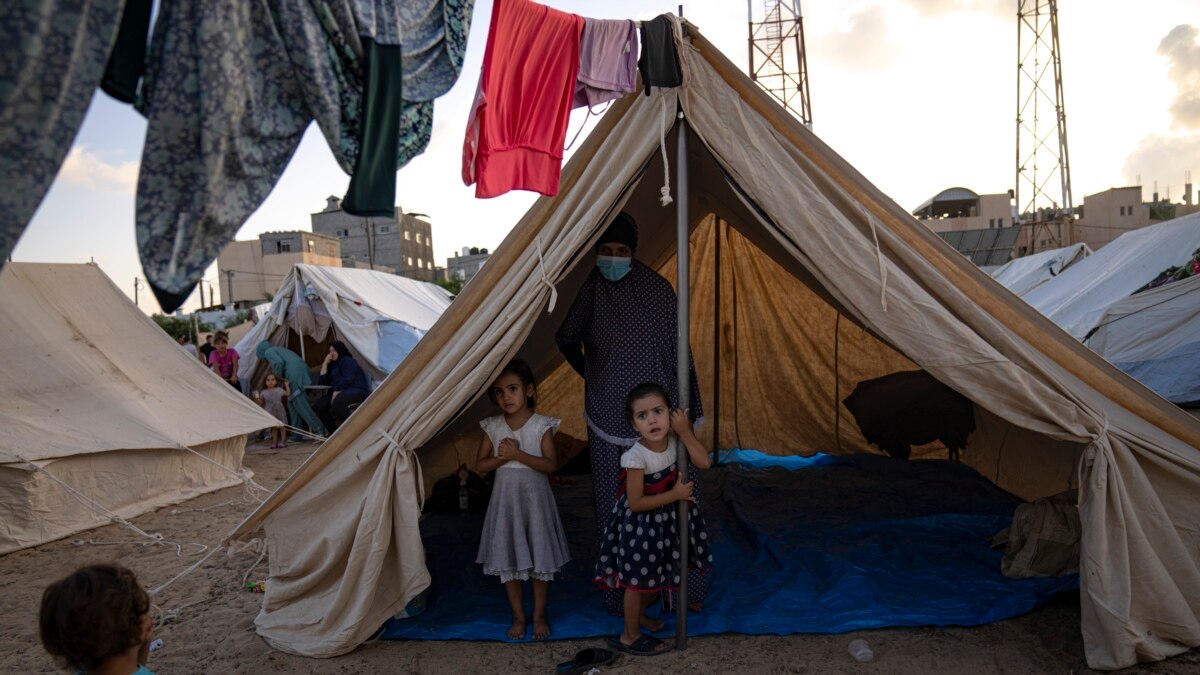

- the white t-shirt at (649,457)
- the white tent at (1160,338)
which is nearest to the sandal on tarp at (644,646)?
the white t-shirt at (649,457)

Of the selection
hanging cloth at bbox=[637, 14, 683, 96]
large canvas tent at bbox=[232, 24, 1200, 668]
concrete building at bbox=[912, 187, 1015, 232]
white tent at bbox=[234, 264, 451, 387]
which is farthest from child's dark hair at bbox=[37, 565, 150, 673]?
concrete building at bbox=[912, 187, 1015, 232]

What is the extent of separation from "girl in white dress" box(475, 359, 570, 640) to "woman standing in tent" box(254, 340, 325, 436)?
7.25 meters

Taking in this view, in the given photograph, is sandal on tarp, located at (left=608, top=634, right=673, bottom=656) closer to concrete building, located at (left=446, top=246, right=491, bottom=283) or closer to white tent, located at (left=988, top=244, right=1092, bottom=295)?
white tent, located at (left=988, top=244, right=1092, bottom=295)

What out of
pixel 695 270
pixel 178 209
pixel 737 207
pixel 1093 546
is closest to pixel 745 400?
pixel 695 270

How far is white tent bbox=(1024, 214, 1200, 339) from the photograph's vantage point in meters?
9.95

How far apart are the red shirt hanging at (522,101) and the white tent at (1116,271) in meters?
8.06

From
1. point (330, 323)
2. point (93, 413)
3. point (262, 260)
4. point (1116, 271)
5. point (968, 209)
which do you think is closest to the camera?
point (93, 413)

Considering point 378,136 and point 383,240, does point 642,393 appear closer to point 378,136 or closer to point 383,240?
point 378,136

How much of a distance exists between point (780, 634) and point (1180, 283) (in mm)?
8369

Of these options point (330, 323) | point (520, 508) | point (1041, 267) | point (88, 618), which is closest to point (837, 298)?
point (520, 508)

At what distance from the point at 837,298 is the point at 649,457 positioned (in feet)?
3.50

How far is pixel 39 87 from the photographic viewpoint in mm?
1515

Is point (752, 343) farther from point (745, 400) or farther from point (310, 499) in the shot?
point (310, 499)

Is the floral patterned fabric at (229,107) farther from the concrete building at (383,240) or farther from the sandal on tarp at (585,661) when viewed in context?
the concrete building at (383,240)
